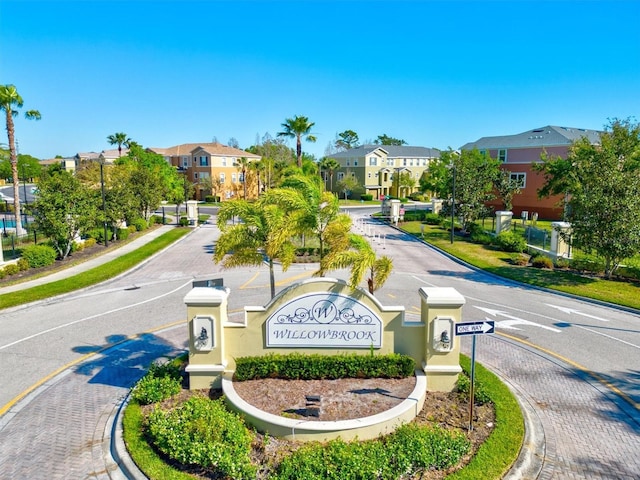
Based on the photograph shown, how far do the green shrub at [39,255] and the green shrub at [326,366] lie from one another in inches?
755

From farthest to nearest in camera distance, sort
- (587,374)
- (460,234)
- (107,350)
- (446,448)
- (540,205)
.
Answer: (540,205), (460,234), (107,350), (587,374), (446,448)

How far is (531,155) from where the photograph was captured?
50.5 metres

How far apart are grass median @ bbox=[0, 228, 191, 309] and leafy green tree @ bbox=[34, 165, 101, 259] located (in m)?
2.85

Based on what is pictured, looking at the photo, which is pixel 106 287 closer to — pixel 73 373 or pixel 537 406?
pixel 73 373

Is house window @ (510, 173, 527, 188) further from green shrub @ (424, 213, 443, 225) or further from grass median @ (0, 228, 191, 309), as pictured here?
grass median @ (0, 228, 191, 309)

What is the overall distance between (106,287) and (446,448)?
60.3ft

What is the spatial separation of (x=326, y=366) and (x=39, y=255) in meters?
20.8

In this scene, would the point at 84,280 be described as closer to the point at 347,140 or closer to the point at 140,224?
the point at 140,224

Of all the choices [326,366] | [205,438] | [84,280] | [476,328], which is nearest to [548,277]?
[476,328]

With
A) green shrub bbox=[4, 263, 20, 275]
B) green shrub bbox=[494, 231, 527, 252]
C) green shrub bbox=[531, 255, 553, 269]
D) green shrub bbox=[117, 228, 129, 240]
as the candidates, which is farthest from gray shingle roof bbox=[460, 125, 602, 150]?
green shrub bbox=[4, 263, 20, 275]

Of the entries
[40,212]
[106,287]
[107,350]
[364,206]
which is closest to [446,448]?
[107,350]

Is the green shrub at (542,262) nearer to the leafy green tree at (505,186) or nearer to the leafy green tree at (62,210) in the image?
the leafy green tree at (505,186)

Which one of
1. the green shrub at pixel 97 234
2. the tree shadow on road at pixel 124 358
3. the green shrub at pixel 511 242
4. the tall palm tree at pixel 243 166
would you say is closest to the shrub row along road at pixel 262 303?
the tree shadow on road at pixel 124 358

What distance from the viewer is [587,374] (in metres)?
12.6
